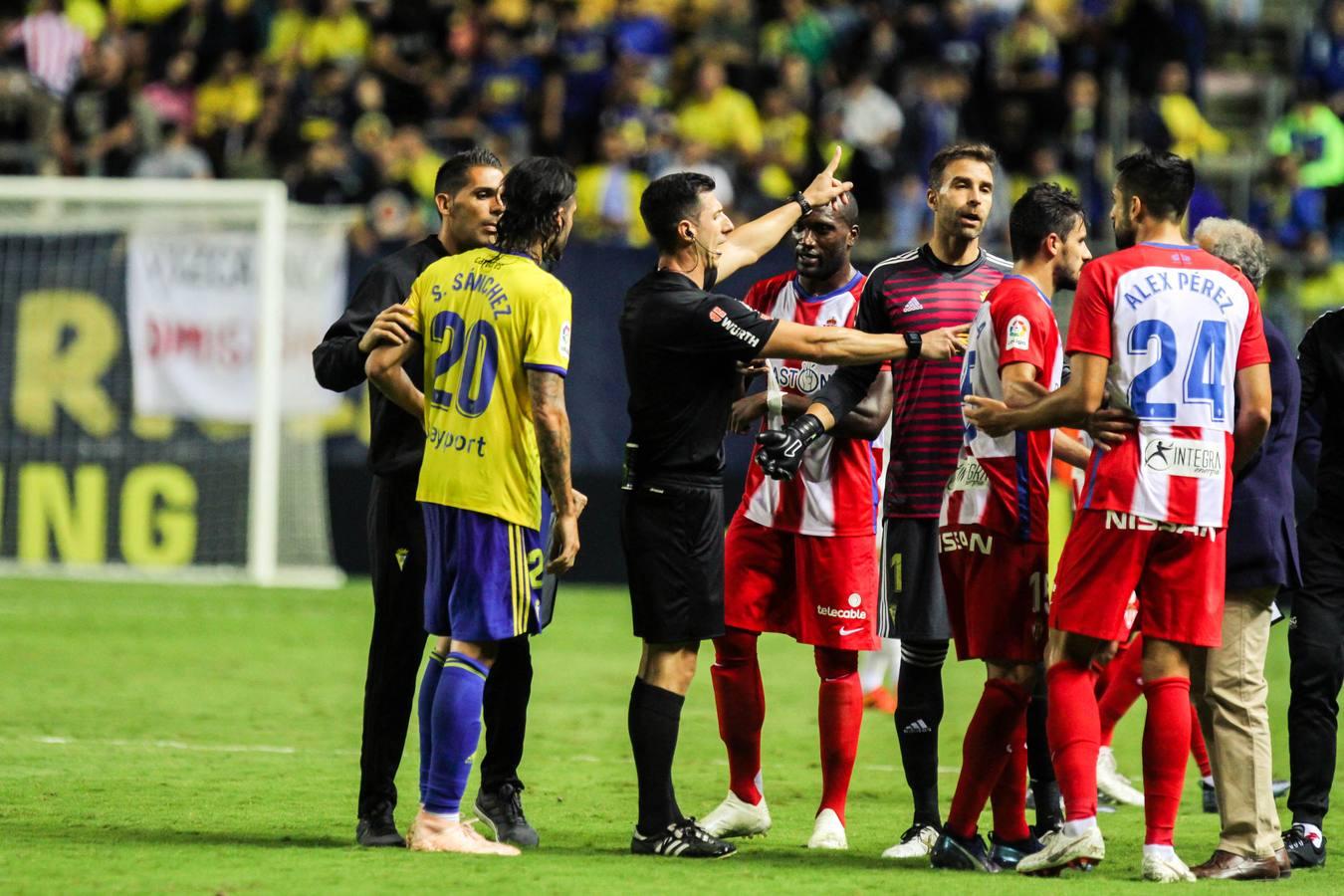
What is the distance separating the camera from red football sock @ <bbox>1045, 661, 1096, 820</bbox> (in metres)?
6.34

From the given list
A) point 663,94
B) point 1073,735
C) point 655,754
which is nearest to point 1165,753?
point 1073,735

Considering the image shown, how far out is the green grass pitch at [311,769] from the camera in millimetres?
6254

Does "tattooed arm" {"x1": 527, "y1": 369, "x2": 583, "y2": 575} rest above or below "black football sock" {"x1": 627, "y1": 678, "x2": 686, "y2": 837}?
above

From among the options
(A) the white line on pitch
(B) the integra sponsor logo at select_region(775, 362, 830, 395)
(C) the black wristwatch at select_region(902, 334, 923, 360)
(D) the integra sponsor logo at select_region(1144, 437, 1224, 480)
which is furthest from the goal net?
(D) the integra sponsor logo at select_region(1144, 437, 1224, 480)

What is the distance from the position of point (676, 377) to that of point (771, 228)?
0.93 meters

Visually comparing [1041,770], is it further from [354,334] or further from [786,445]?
[354,334]

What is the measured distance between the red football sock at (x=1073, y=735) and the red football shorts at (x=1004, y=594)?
26 cm

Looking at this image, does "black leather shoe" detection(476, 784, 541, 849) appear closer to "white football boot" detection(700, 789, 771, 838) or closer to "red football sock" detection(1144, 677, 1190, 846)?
"white football boot" detection(700, 789, 771, 838)

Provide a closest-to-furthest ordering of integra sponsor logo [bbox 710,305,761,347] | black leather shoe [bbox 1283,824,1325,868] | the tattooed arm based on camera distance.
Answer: the tattooed arm
integra sponsor logo [bbox 710,305,761,347]
black leather shoe [bbox 1283,824,1325,868]

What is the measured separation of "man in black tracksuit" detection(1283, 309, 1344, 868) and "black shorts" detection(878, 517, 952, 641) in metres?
1.32

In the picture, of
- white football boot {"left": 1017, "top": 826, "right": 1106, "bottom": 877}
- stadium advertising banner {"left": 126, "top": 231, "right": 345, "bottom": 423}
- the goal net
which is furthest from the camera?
stadium advertising banner {"left": 126, "top": 231, "right": 345, "bottom": 423}

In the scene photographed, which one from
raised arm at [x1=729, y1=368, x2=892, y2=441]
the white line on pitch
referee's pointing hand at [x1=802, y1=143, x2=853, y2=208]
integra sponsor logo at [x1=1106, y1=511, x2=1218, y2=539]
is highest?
referee's pointing hand at [x1=802, y1=143, x2=853, y2=208]

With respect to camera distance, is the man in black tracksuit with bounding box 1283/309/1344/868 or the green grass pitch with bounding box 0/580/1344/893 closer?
the green grass pitch with bounding box 0/580/1344/893

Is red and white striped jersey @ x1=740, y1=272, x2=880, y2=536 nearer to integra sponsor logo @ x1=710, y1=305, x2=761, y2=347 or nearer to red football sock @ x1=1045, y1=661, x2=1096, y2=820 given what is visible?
integra sponsor logo @ x1=710, y1=305, x2=761, y2=347
